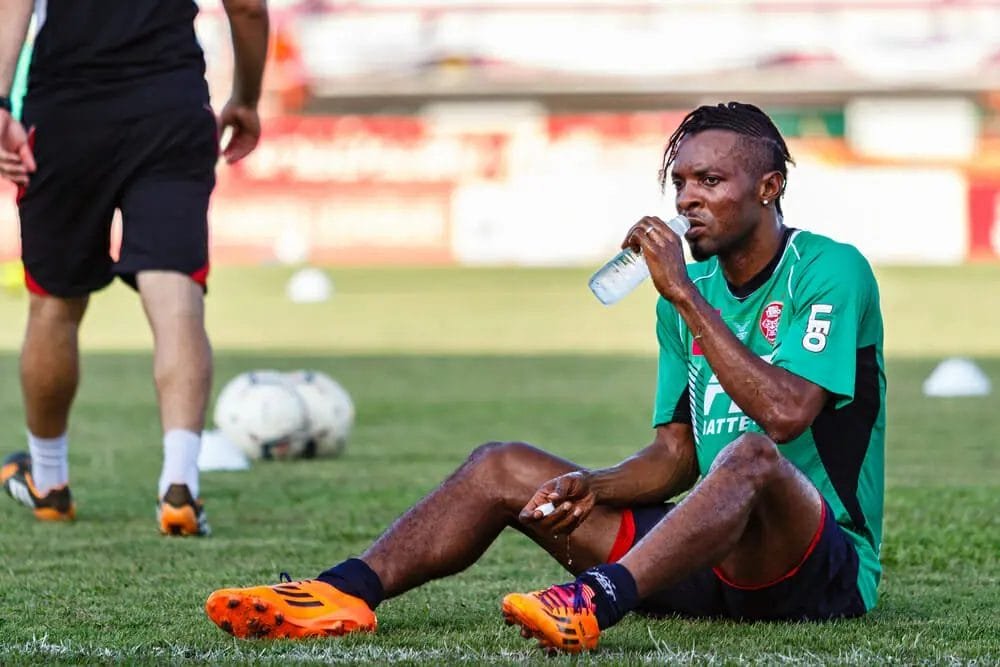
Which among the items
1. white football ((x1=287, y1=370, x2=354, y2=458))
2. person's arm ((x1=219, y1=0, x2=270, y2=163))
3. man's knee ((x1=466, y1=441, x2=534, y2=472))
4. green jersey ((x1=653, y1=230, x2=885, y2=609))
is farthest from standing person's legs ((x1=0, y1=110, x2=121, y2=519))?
green jersey ((x1=653, y1=230, x2=885, y2=609))

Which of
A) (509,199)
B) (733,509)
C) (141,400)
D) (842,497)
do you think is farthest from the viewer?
(509,199)

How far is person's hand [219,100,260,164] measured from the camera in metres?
6.36

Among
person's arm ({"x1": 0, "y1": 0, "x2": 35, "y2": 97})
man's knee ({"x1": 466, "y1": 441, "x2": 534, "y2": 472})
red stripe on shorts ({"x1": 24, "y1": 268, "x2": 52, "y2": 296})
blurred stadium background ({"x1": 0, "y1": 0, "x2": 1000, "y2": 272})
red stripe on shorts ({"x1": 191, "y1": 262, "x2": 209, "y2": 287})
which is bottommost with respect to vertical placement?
blurred stadium background ({"x1": 0, "y1": 0, "x2": 1000, "y2": 272})

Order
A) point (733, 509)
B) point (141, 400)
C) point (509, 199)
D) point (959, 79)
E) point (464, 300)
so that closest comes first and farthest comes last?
point (733, 509), point (141, 400), point (464, 300), point (509, 199), point (959, 79)

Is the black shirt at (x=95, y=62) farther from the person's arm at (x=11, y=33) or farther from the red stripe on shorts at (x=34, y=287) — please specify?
the red stripe on shorts at (x=34, y=287)

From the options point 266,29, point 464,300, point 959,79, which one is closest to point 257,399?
point 266,29

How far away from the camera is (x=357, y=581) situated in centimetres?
399

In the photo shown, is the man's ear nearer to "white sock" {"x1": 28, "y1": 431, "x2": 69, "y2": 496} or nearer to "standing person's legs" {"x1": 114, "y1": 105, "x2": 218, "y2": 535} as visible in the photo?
"standing person's legs" {"x1": 114, "y1": 105, "x2": 218, "y2": 535}

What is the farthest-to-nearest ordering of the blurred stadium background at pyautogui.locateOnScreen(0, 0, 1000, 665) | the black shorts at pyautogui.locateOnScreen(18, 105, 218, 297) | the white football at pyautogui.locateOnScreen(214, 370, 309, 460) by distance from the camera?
the white football at pyautogui.locateOnScreen(214, 370, 309, 460), the black shorts at pyautogui.locateOnScreen(18, 105, 218, 297), the blurred stadium background at pyautogui.locateOnScreen(0, 0, 1000, 665)

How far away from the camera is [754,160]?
161 inches

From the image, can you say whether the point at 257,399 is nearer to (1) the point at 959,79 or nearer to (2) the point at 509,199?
(2) the point at 509,199

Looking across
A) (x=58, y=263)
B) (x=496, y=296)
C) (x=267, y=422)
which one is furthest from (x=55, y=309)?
(x=496, y=296)

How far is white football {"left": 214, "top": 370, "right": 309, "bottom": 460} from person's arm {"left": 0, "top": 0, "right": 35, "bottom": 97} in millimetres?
2864

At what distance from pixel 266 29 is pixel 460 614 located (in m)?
2.58
